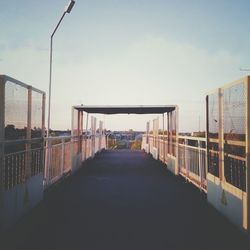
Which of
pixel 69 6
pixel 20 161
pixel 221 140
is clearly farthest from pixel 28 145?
pixel 69 6

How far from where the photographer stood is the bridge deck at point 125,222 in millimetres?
5176

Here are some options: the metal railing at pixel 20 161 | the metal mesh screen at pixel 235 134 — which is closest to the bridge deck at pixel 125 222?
the metal railing at pixel 20 161

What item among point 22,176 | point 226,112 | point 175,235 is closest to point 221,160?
→ point 226,112

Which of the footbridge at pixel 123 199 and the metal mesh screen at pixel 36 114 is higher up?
the metal mesh screen at pixel 36 114

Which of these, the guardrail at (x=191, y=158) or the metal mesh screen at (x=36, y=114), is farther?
the guardrail at (x=191, y=158)

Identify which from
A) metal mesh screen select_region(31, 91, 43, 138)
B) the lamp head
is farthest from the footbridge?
the lamp head

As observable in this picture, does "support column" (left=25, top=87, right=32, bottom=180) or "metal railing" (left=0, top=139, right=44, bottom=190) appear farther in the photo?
"support column" (left=25, top=87, right=32, bottom=180)

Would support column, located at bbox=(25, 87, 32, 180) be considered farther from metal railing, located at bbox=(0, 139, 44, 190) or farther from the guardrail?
the guardrail

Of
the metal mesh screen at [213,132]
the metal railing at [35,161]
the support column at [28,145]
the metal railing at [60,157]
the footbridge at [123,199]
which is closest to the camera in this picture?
the footbridge at [123,199]

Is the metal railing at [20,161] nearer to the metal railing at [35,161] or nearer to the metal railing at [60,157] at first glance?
the metal railing at [35,161]

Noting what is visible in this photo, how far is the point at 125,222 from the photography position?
251 inches

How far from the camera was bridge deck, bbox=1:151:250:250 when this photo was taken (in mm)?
5176

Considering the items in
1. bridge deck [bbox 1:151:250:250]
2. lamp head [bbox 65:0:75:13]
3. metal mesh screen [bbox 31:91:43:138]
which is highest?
lamp head [bbox 65:0:75:13]

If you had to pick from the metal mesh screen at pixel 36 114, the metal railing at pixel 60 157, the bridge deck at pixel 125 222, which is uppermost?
the metal mesh screen at pixel 36 114
